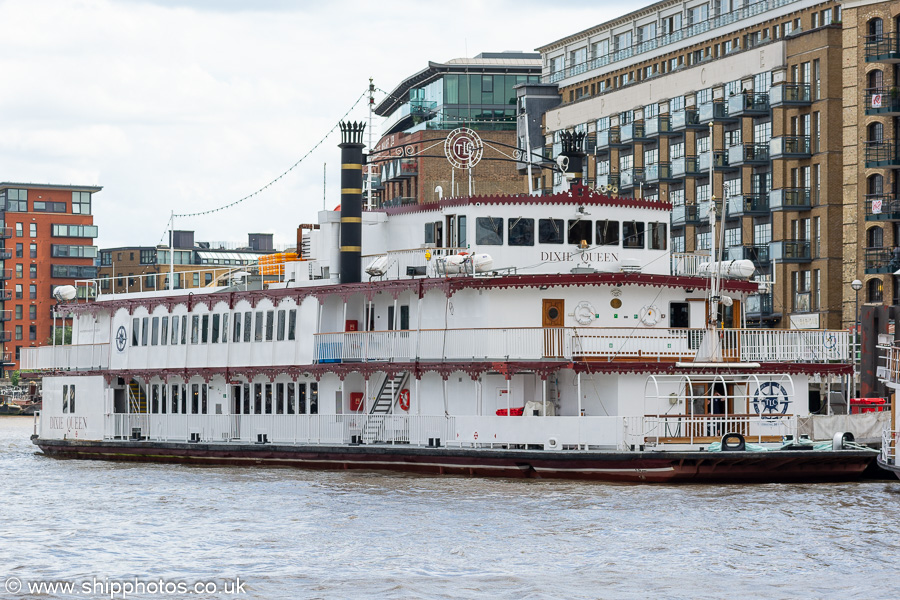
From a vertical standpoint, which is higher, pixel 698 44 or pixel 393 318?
pixel 698 44

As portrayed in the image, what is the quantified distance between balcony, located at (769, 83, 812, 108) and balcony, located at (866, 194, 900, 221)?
7.74 metres

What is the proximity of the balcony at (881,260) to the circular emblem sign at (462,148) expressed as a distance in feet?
114

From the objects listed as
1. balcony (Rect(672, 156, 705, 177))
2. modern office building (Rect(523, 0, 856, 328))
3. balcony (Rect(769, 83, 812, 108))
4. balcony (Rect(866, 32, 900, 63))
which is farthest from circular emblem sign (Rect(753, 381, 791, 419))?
balcony (Rect(672, 156, 705, 177))

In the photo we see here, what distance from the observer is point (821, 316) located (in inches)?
3157

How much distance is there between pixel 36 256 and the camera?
15888 cm

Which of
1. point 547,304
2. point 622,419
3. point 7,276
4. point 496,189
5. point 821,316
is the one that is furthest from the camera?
point 7,276

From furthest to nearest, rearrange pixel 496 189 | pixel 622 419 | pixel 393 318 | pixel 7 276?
pixel 7 276, pixel 496 189, pixel 393 318, pixel 622 419

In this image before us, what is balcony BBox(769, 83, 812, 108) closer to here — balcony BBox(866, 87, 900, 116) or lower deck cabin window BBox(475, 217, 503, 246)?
balcony BBox(866, 87, 900, 116)

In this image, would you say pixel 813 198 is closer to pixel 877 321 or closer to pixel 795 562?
pixel 877 321

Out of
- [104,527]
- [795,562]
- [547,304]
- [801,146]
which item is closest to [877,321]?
[547,304]

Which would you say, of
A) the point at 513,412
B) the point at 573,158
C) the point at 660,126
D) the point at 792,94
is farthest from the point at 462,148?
the point at 660,126

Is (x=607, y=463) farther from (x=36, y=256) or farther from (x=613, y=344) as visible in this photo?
(x=36, y=256)

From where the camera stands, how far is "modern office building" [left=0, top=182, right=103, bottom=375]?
6176 inches

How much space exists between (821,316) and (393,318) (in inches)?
1637
